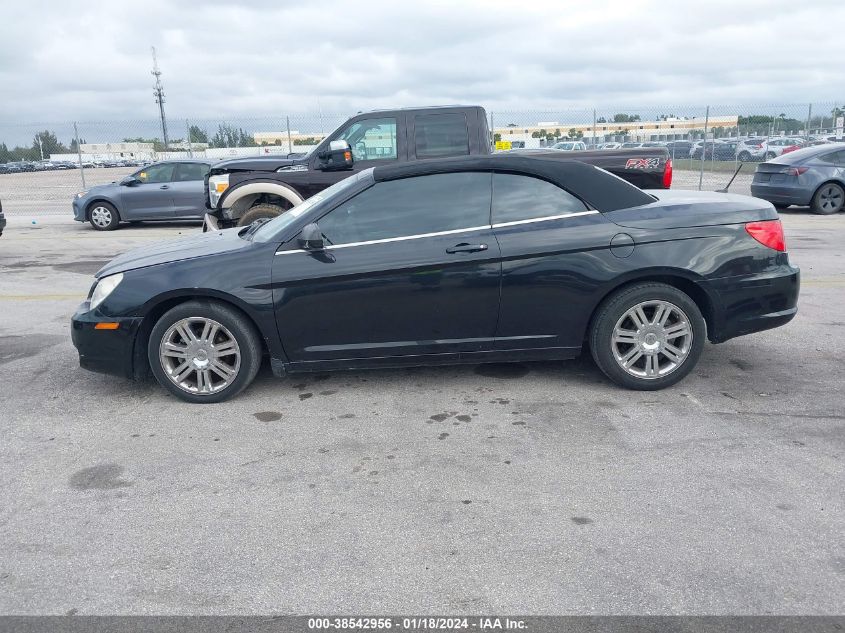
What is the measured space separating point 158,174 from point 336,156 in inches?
315

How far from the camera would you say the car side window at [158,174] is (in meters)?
15.5

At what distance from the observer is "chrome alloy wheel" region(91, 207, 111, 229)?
15.5m

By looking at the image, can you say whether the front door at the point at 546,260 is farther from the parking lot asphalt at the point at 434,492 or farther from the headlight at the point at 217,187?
the headlight at the point at 217,187

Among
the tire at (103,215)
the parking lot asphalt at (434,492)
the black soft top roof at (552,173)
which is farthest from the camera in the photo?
the tire at (103,215)

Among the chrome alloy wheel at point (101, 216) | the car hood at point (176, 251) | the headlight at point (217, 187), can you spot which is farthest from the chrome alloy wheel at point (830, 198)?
the chrome alloy wheel at point (101, 216)

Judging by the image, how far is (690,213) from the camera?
4926 mm

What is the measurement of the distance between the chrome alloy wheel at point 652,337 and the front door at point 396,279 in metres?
0.90

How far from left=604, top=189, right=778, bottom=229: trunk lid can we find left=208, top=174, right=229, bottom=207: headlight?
630 centimetres

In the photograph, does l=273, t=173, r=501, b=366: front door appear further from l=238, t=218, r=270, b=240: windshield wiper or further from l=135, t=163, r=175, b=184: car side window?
l=135, t=163, r=175, b=184: car side window

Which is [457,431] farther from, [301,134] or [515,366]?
[301,134]

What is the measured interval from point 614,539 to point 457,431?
1.36m

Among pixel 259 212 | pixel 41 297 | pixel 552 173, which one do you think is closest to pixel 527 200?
pixel 552 173

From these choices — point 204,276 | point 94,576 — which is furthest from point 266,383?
point 94,576

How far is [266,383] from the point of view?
5.25 meters
